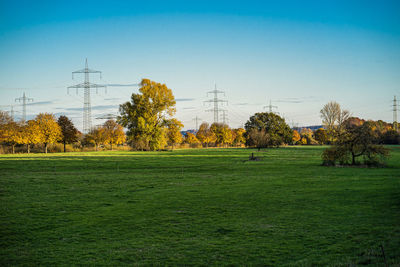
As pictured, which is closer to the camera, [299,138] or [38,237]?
[38,237]

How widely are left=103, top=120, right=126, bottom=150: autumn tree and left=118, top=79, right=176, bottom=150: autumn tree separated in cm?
1939

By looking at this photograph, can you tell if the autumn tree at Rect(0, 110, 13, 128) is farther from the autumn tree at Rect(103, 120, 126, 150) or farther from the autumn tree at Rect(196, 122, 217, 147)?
the autumn tree at Rect(196, 122, 217, 147)

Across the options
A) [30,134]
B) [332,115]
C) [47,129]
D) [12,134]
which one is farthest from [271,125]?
[12,134]

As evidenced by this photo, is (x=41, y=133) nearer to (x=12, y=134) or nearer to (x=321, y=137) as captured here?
(x=12, y=134)

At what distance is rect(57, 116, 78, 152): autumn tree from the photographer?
7481 cm

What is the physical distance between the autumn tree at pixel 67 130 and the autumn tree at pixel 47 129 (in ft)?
9.90

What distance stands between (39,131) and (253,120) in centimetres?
6003

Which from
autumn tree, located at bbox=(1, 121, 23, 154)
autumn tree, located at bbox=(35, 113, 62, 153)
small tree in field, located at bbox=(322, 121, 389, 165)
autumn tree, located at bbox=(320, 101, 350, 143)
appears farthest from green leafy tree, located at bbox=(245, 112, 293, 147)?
small tree in field, located at bbox=(322, 121, 389, 165)

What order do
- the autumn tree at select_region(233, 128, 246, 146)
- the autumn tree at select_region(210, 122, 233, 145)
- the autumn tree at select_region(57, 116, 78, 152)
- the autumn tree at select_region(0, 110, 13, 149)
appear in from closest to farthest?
1. the autumn tree at select_region(0, 110, 13, 149)
2. the autumn tree at select_region(57, 116, 78, 152)
3. the autumn tree at select_region(210, 122, 233, 145)
4. the autumn tree at select_region(233, 128, 246, 146)

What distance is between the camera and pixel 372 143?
2892 cm

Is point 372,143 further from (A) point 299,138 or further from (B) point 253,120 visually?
(A) point 299,138

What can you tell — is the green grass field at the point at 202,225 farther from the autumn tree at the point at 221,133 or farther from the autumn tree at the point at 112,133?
the autumn tree at the point at 221,133

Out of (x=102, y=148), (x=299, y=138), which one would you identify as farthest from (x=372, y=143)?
(x=299, y=138)

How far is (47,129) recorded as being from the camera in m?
68.5
